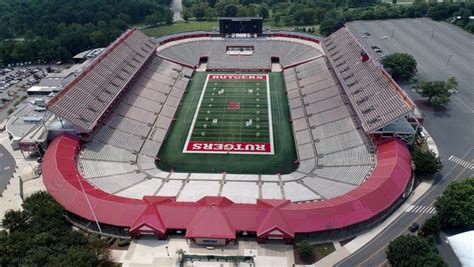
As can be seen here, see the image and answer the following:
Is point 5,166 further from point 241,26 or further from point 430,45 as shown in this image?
point 430,45

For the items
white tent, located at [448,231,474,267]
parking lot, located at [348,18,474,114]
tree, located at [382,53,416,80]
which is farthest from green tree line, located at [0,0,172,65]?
white tent, located at [448,231,474,267]

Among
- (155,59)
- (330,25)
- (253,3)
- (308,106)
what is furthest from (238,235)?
(253,3)

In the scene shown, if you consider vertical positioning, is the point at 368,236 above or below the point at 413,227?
below

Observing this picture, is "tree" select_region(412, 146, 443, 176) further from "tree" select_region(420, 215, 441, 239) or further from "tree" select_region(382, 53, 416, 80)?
"tree" select_region(382, 53, 416, 80)

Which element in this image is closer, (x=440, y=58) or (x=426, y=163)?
(x=426, y=163)

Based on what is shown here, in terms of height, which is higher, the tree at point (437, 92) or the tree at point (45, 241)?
the tree at point (437, 92)

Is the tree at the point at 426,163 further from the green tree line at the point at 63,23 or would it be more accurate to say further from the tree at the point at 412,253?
the green tree line at the point at 63,23

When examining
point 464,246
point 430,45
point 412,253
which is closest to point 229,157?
point 412,253

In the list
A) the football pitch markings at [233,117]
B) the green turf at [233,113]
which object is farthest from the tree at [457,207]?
the green turf at [233,113]
